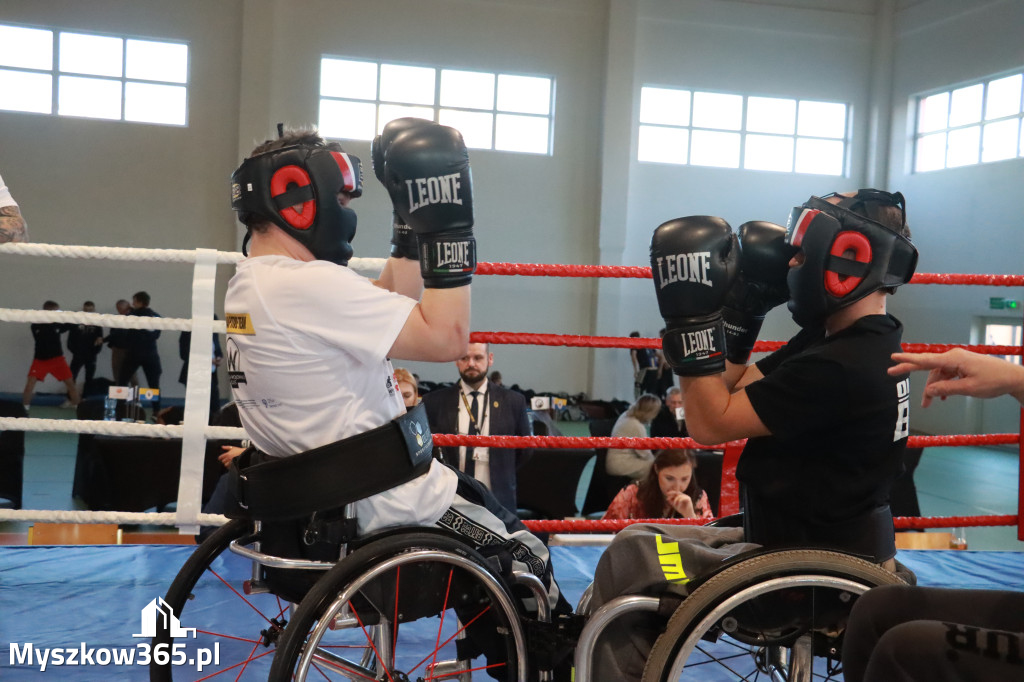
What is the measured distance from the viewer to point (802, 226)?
1.64m

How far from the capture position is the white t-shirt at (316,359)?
1.51 meters

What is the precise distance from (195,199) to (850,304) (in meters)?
11.7

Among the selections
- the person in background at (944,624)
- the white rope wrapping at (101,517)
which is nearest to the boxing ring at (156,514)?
the white rope wrapping at (101,517)

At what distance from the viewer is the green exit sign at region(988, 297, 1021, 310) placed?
11.4 metres

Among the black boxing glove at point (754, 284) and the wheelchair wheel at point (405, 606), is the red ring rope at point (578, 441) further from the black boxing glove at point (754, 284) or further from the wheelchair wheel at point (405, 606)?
the wheelchair wheel at point (405, 606)

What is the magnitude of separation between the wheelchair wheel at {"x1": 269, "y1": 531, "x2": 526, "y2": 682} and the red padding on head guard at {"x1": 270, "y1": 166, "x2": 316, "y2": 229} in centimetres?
61

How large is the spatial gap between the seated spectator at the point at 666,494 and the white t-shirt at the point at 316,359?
8.14 feet

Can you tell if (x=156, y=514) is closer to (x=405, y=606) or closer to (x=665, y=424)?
(x=405, y=606)

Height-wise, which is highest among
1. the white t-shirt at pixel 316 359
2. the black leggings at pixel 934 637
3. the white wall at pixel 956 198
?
the white wall at pixel 956 198

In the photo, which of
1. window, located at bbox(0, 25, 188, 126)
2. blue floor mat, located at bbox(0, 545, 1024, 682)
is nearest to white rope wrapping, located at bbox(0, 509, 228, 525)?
blue floor mat, located at bbox(0, 545, 1024, 682)

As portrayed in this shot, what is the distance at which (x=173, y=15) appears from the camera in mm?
11578

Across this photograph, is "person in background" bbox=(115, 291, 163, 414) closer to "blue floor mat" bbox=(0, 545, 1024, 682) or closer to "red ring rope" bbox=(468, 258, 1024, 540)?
"blue floor mat" bbox=(0, 545, 1024, 682)

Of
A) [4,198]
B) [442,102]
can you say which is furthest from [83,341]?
[4,198]

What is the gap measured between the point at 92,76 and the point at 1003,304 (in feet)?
41.2
